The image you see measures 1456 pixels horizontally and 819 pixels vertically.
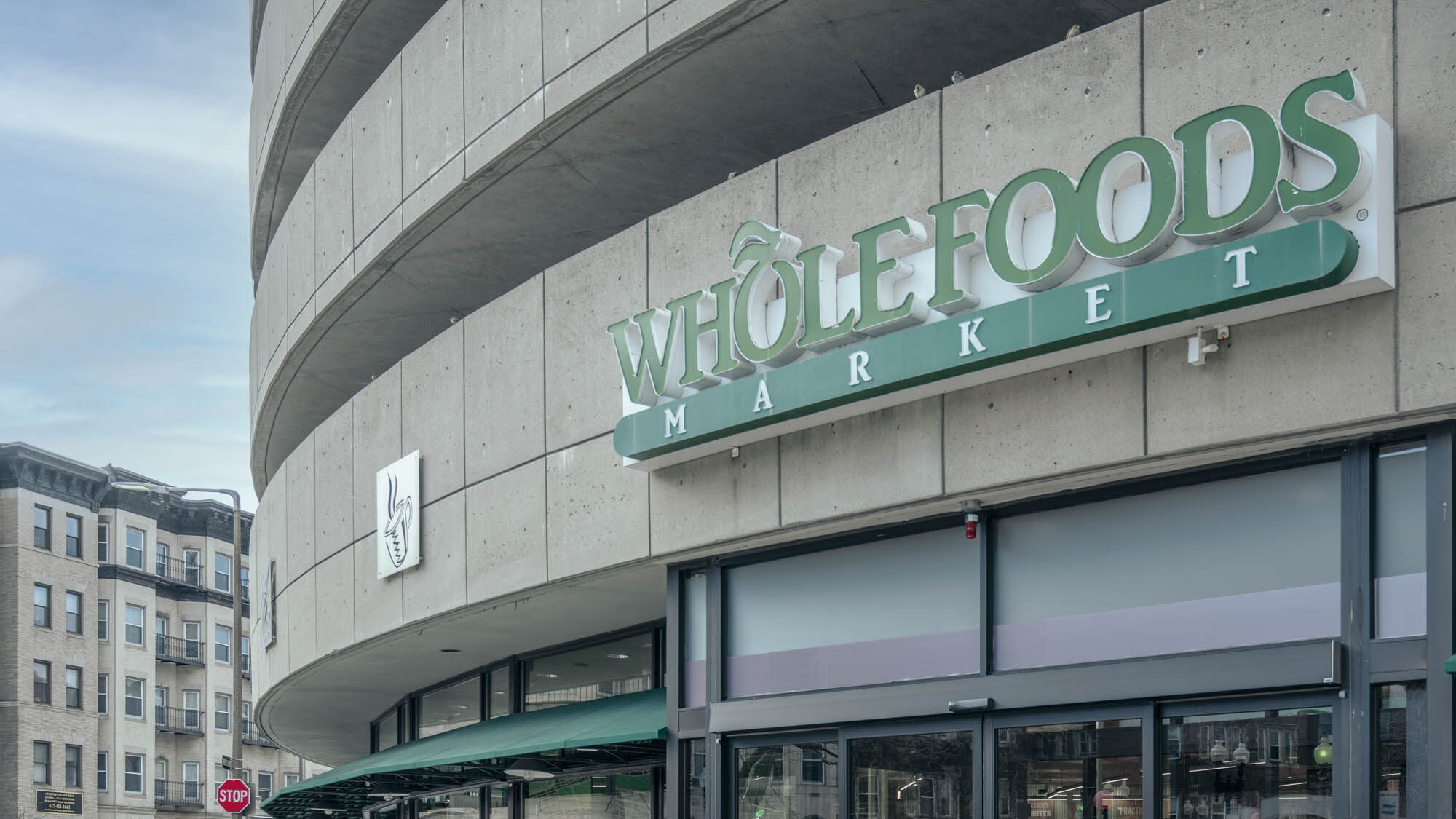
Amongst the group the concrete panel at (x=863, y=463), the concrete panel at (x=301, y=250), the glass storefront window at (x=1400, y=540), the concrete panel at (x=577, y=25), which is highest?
the concrete panel at (x=577, y=25)

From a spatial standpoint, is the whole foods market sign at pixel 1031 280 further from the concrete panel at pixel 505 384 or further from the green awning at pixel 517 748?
the green awning at pixel 517 748

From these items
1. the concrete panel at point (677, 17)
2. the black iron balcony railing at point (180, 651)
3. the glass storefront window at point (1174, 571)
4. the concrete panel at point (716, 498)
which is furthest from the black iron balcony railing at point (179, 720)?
the glass storefront window at point (1174, 571)

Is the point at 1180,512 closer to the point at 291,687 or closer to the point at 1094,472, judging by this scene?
the point at 1094,472

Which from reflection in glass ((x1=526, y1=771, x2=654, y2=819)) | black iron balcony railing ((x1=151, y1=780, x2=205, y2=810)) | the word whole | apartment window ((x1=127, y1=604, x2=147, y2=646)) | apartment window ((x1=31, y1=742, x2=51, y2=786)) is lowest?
black iron balcony railing ((x1=151, y1=780, x2=205, y2=810))

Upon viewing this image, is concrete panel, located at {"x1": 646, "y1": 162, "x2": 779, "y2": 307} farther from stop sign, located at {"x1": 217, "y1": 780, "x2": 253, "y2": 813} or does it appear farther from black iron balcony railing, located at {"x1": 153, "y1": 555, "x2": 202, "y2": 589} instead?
black iron balcony railing, located at {"x1": 153, "y1": 555, "x2": 202, "y2": 589}

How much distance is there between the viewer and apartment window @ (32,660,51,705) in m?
62.0

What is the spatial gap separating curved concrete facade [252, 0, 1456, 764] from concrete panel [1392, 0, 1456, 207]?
18mm

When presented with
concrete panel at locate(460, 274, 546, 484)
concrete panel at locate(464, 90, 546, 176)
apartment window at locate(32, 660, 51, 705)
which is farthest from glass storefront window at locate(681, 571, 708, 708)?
apartment window at locate(32, 660, 51, 705)

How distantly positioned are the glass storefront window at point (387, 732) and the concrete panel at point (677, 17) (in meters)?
14.2

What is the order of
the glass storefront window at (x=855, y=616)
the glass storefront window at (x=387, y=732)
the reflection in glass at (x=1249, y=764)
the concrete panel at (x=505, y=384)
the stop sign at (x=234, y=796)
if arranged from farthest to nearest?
1. the stop sign at (x=234, y=796)
2. the glass storefront window at (x=387, y=732)
3. the concrete panel at (x=505, y=384)
4. the glass storefront window at (x=855, y=616)
5. the reflection in glass at (x=1249, y=764)

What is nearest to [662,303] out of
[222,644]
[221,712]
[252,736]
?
[221,712]

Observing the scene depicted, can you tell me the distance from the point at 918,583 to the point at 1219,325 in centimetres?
333

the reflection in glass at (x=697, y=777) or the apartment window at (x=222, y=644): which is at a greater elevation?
the reflection in glass at (x=697, y=777)

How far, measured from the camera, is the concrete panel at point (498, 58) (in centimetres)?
1495
